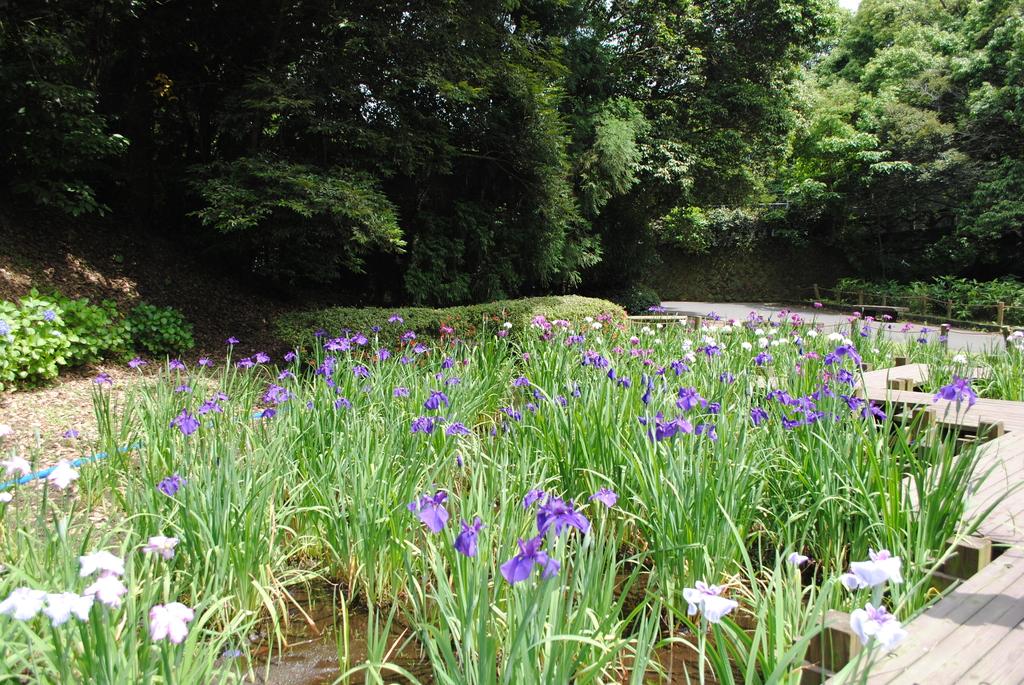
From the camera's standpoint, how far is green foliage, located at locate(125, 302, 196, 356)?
7.61 m

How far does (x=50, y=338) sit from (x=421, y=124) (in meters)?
5.49

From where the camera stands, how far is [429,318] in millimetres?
7574

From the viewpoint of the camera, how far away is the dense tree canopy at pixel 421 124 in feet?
24.9

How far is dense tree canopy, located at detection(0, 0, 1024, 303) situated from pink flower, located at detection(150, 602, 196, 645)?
674cm

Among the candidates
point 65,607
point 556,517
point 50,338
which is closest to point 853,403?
point 556,517

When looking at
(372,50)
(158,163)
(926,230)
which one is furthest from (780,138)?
(158,163)

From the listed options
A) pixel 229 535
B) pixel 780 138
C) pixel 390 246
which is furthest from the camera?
pixel 780 138

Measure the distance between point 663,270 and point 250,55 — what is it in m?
19.0

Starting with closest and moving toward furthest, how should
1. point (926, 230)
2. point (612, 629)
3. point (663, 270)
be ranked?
1. point (612, 629)
2. point (926, 230)
3. point (663, 270)

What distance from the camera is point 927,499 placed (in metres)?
2.19

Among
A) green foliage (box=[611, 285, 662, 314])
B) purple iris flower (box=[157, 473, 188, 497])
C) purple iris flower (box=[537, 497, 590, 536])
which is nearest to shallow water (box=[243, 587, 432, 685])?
purple iris flower (box=[157, 473, 188, 497])

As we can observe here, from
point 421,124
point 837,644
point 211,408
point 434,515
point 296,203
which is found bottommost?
point 837,644

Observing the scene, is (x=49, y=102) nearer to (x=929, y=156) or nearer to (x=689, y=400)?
(x=689, y=400)

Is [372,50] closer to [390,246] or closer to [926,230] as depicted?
[390,246]
